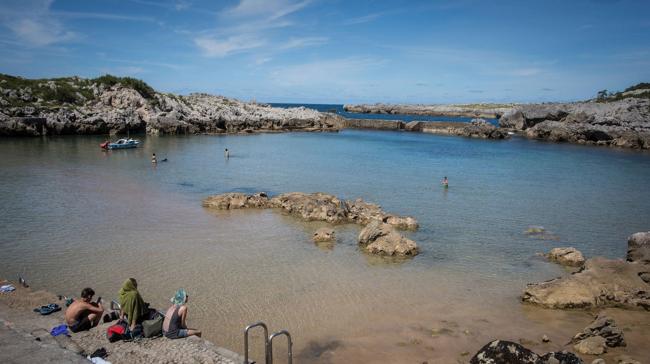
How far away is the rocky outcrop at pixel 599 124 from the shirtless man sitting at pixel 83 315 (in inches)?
2704

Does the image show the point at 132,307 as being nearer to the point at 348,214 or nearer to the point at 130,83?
the point at 348,214

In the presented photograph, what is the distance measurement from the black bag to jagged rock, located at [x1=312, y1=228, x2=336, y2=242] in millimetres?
9456

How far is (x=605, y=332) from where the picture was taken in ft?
32.9

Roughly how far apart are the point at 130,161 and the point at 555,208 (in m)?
34.3

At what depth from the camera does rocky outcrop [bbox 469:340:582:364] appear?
8.08 metres

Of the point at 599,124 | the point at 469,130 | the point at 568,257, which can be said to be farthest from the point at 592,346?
the point at 469,130

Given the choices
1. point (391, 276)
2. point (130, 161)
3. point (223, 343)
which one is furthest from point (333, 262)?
point (130, 161)

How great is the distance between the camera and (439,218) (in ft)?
70.9

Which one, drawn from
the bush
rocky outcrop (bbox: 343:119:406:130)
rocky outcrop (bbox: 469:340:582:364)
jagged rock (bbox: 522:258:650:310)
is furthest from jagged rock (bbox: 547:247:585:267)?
rocky outcrop (bbox: 343:119:406:130)

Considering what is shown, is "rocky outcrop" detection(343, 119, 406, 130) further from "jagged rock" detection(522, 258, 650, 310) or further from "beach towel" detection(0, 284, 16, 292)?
"beach towel" detection(0, 284, 16, 292)

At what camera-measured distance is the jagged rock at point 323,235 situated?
693 inches

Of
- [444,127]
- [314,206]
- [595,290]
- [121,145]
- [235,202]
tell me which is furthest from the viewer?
[444,127]

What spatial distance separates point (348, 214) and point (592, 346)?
41.3 ft

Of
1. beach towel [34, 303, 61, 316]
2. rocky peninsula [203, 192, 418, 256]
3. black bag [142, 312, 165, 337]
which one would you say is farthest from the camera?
rocky peninsula [203, 192, 418, 256]
